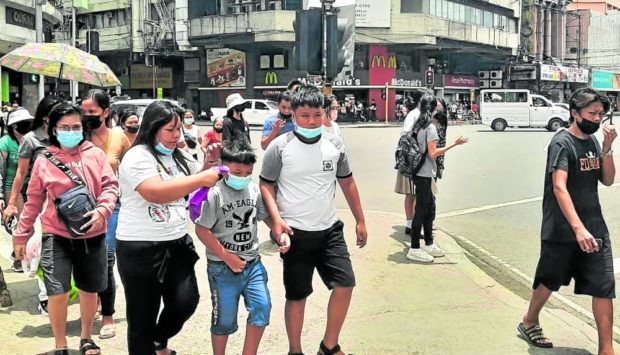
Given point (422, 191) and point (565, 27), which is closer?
point (422, 191)

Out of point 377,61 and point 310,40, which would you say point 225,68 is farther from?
point 310,40

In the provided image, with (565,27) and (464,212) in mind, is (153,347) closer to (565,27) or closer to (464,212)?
(464,212)

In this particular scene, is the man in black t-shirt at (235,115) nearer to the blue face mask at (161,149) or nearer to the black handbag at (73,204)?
the black handbag at (73,204)

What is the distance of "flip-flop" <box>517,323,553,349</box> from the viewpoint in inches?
182

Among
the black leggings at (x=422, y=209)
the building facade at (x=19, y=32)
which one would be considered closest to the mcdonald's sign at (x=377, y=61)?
the building facade at (x=19, y=32)

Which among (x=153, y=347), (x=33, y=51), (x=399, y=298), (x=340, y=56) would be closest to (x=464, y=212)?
(x=340, y=56)

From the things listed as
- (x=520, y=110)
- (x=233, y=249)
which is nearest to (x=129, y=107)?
(x=233, y=249)

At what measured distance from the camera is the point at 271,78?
149 feet

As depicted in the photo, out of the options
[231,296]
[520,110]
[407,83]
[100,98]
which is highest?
[407,83]

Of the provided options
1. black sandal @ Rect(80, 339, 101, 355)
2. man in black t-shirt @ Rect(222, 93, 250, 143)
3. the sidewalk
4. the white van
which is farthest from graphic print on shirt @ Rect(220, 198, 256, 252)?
the white van

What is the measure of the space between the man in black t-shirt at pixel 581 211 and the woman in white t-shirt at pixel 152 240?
238 centimetres

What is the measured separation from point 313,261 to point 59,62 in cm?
434

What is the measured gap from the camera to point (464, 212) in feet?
35.1

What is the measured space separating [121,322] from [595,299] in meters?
3.38
